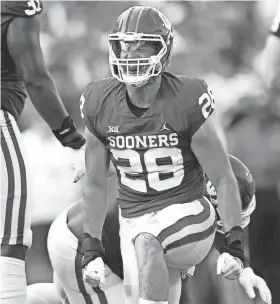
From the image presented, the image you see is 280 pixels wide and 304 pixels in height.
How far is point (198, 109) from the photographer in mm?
2270

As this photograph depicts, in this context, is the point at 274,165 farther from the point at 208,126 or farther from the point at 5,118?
the point at 5,118

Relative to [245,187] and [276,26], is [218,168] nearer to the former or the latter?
[245,187]

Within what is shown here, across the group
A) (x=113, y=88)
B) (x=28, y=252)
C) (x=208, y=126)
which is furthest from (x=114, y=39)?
(x=28, y=252)

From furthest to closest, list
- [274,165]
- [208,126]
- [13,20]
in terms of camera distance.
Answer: [274,165]
[13,20]
[208,126]

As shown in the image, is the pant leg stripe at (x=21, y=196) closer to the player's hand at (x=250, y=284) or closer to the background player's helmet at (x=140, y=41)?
the background player's helmet at (x=140, y=41)

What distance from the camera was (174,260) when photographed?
230 centimetres

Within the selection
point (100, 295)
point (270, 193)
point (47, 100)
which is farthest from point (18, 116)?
point (270, 193)

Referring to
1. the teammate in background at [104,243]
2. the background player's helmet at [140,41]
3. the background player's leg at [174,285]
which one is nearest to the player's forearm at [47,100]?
the teammate in background at [104,243]

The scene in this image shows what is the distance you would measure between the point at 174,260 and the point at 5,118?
0.68 m

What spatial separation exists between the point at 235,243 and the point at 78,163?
1.92ft

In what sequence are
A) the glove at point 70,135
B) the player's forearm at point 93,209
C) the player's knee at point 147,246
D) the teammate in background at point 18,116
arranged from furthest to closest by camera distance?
1. the glove at point 70,135
2. the teammate in background at point 18,116
3. the player's forearm at point 93,209
4. the player's knee at point 147,246

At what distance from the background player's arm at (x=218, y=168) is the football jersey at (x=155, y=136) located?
3cm

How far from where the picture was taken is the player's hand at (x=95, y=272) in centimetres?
234

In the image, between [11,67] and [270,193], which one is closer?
[11,67]
